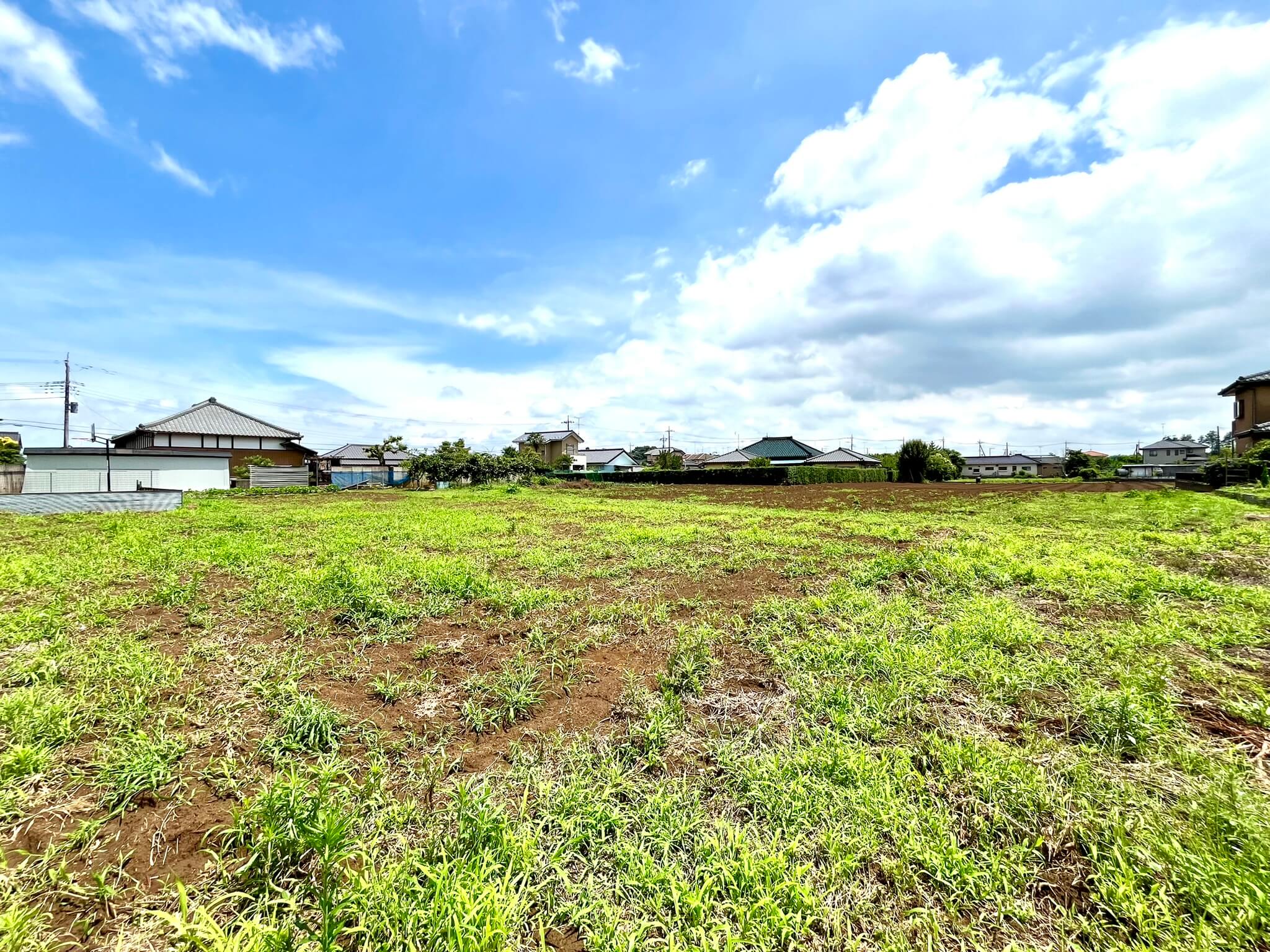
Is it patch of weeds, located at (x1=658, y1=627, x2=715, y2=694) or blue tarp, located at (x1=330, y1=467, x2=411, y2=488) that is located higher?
blue tarp, located at (x1=330, y1=467, x2=411, y2=488)

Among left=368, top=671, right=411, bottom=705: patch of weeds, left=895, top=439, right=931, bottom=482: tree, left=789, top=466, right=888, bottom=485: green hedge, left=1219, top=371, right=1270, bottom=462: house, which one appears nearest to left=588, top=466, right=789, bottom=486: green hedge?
left=789, top=466, right=888, bottom=485: green hedge

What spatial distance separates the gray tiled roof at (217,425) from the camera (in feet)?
102

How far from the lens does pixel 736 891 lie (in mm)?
1714

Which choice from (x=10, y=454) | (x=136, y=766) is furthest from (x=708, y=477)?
(x=10, y=454)

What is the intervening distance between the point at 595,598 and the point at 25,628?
15.0ft

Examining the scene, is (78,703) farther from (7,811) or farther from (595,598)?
(595,598)

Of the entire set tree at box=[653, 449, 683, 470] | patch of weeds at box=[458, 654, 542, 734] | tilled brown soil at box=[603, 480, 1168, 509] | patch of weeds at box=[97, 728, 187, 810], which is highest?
tree at box=[653, 449, 683, 470]

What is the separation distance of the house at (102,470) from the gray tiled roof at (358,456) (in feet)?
63.7

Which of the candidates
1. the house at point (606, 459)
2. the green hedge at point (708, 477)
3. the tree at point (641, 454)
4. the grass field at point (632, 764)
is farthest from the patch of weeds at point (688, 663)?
the tree at point (641, 454)

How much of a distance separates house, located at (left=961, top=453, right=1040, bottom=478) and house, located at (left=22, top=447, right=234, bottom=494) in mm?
84460

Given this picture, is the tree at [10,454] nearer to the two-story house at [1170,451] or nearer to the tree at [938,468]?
the tree at [938,468]

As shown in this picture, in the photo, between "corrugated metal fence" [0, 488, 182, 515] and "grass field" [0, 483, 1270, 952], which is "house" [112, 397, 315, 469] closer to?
"corrugated metal fence" [0, 488, 182, 515]

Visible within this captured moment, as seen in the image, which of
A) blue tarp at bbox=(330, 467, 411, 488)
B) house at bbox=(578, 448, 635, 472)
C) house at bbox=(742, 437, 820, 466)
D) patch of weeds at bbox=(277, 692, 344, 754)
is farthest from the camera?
house at bbox=(578, 448, 635, 472)

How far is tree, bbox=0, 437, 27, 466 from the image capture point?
76.6ft
